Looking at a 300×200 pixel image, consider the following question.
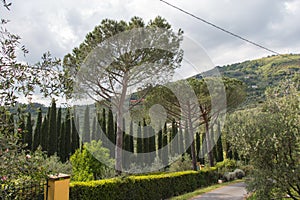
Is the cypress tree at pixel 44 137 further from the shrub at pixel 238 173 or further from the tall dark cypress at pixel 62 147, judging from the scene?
the shrub at pixel 238 173

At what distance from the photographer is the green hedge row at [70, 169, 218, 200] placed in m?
6.34

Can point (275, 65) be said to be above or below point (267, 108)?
above

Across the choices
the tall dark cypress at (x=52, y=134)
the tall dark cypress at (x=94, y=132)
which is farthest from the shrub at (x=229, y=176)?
the tall dark cypress at (x=52, y=134)

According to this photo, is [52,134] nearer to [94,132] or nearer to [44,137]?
[44,137]

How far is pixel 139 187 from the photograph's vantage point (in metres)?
8.06

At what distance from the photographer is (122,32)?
9.34 m

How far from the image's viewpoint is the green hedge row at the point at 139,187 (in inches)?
249

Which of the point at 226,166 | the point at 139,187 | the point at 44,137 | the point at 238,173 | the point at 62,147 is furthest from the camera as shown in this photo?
the point at 62,147

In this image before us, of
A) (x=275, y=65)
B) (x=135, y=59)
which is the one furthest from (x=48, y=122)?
(x=275, y=65)

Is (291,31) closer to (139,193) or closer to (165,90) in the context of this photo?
(139,193)

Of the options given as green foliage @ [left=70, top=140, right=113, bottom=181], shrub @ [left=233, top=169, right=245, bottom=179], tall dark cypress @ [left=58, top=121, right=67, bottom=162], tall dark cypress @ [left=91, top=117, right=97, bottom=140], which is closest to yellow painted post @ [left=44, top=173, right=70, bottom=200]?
green foliage @ [left=70, top=140, right=113, bottom=181]

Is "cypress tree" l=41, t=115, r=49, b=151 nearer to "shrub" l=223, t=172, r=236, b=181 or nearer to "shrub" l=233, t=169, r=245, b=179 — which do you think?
"shrub" l=223, t=172, r=236, b=181

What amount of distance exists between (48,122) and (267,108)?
17.4 metres

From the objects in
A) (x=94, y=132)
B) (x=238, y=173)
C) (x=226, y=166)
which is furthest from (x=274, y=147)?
(x=94, y=132)
